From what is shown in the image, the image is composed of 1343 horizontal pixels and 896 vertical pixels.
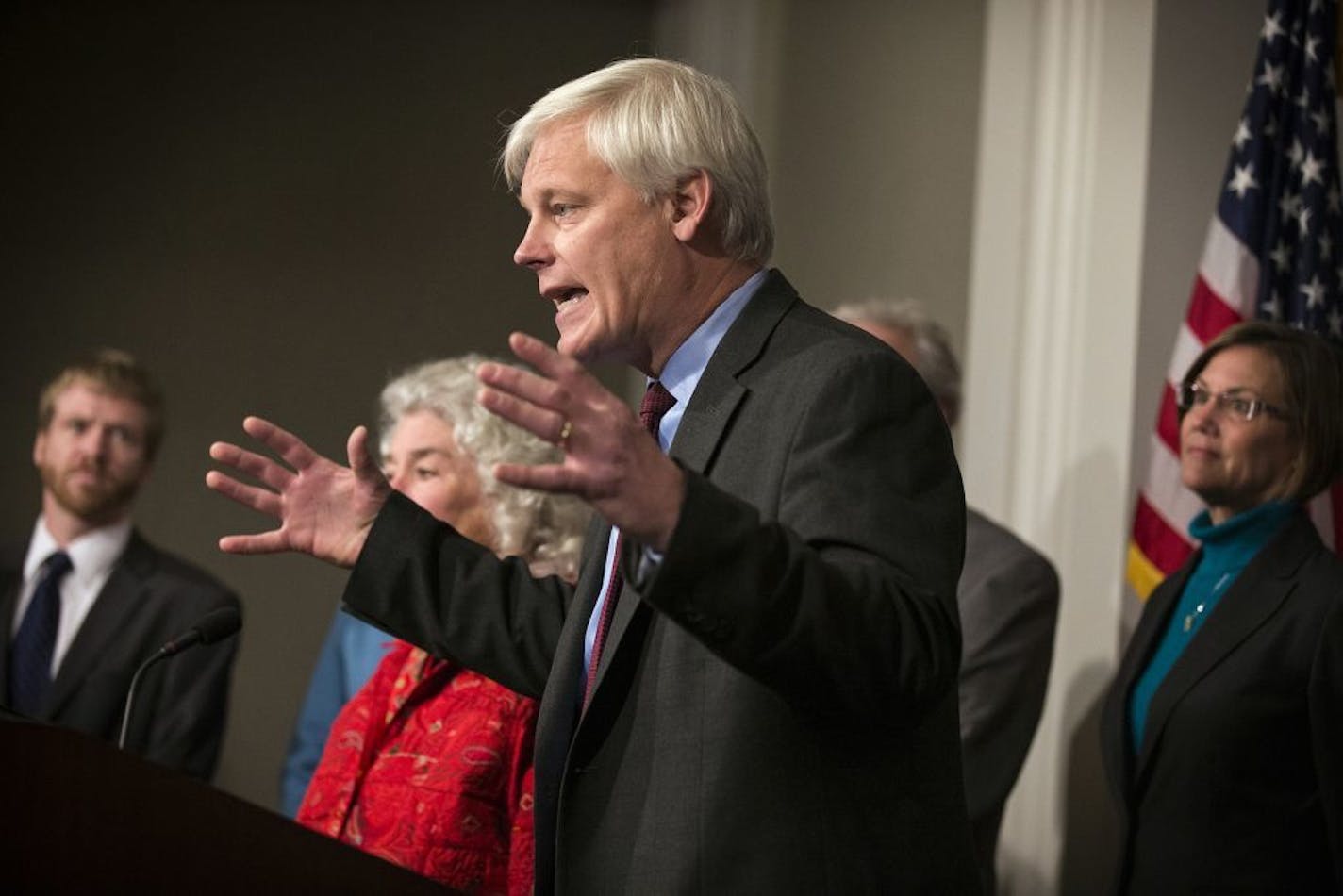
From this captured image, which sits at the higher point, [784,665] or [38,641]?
[784,665]

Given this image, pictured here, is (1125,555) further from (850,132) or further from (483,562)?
(483,562)

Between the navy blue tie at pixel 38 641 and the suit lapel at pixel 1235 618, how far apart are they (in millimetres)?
2406

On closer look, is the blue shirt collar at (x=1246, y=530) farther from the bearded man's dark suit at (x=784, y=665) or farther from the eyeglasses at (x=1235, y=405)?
the bearded man's dark suit at (x=784, y=665)

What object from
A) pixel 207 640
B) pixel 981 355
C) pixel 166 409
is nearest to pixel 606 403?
pixel 207 640

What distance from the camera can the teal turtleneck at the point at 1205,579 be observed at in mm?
3098

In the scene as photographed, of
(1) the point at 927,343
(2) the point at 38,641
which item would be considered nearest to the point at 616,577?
(1) the point at 927,343

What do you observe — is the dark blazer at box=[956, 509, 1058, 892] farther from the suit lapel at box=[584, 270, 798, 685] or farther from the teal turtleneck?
the suit lapel at box=[584, 270, 798, 685]

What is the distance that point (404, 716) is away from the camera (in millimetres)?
2779

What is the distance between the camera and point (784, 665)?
1.48 m

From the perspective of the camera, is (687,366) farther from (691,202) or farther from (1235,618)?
(1235,618)

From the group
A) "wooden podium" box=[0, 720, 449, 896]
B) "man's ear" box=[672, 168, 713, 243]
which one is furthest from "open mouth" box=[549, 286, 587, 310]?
"wooden podium" box=[0, 720, 449, 896]

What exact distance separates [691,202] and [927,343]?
2.12m

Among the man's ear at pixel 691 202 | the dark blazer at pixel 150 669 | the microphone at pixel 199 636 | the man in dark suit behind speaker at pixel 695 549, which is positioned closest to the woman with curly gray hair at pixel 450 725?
the microphone at pixel 199 636

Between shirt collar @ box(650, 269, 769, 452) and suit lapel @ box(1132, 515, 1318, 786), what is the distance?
1435 millimetres
